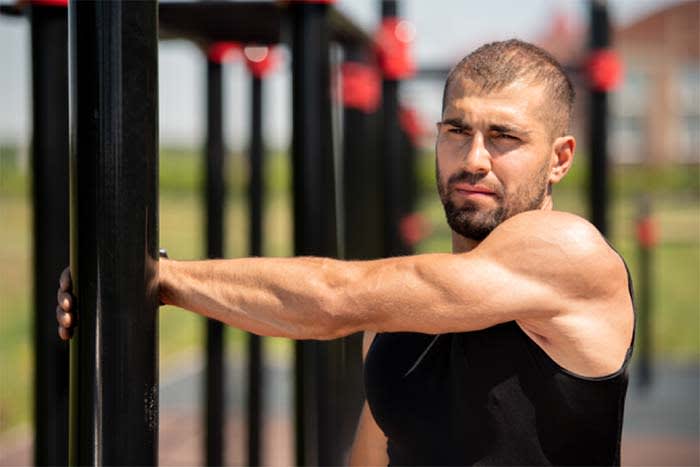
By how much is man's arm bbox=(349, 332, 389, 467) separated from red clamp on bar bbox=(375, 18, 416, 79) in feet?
9.87

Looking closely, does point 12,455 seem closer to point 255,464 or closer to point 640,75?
→ point 255,464

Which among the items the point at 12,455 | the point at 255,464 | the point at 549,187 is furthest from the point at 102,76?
the point at 12,455

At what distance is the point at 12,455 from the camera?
5.82m

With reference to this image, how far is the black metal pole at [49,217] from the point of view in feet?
8.63

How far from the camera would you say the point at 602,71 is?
4.84m

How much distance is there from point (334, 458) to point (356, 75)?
2.06 m

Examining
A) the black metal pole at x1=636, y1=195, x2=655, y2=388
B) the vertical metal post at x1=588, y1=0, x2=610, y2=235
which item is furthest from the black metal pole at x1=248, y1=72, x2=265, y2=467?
the black metal pole at x1=636, y1=195, x2=655, y2=388

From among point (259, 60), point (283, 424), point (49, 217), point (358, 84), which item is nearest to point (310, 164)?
point (49, 217)

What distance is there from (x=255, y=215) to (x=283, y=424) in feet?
7.75

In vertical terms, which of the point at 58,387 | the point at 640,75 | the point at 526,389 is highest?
the point at 640,75

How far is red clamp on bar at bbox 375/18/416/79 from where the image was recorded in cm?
490

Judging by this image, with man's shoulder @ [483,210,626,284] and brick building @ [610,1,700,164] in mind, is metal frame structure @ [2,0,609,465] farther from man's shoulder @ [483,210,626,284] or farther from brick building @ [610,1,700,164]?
brick building @ [610,1,700,164]

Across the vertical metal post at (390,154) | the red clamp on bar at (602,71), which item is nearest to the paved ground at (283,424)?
the vertical metal post at (390,154)

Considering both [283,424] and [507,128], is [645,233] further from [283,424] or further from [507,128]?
[507,128]
